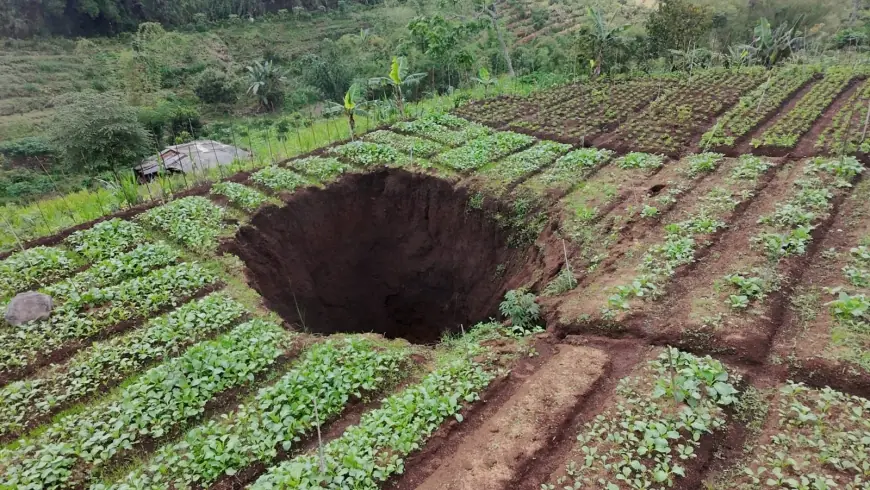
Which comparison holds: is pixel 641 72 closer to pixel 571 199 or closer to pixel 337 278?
pixel 571 199

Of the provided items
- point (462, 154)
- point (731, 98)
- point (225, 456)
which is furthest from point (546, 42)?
point (225, 456)

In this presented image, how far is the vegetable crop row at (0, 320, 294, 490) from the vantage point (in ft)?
A: 16.1

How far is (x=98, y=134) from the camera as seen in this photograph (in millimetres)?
16641

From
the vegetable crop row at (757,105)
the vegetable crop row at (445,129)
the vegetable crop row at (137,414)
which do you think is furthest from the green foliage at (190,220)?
the vegetable crop row at (757,105)

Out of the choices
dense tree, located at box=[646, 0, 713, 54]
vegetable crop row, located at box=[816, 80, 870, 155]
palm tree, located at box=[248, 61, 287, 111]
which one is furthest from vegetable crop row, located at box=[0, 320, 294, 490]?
palm tree, located at box=[248, 61, 287, 111]

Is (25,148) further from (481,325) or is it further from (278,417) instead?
(481,325)

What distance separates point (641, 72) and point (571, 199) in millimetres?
13241

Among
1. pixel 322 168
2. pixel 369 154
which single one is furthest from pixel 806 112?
pixel 322 168

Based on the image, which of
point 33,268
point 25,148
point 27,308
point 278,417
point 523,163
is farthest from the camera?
point 25,148

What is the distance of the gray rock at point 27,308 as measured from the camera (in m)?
7.18

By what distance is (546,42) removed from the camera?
28.7 meters

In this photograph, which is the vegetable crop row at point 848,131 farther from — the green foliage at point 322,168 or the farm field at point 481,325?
the green foliage at point 322,168

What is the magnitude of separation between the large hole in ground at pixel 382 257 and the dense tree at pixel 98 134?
30.6 feet

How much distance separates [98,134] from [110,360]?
1377cm
